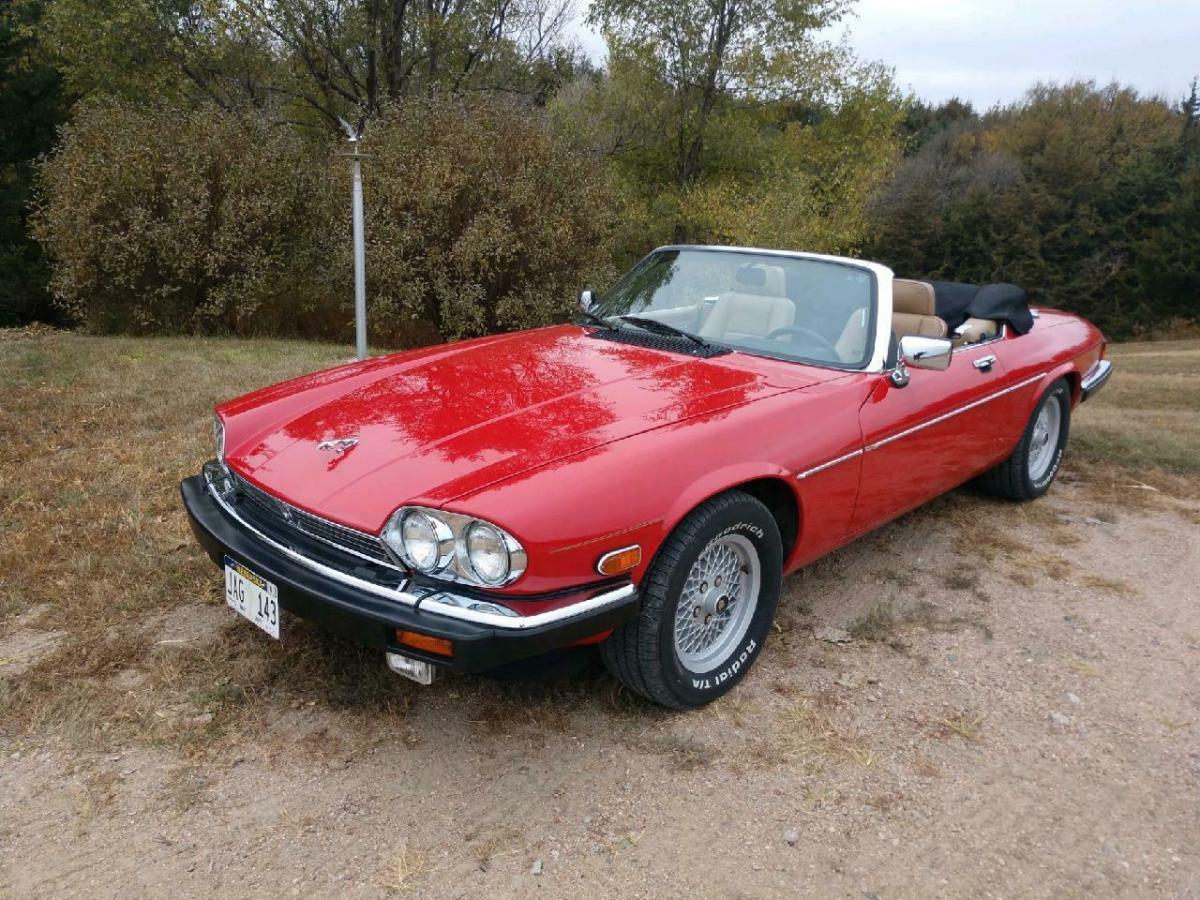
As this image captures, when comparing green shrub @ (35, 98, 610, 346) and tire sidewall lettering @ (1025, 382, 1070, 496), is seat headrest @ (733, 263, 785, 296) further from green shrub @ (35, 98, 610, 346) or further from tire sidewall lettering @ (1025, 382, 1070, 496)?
green shrub @ (35, 98, 610, 346)

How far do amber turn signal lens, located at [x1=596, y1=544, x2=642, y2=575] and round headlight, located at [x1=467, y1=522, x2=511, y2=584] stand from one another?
263mm

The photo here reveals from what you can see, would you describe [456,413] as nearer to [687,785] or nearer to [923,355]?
[687,785]

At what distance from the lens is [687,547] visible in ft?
8.43

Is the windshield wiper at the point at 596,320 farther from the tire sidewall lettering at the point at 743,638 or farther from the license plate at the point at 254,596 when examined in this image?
the license plate at the point at 254,596

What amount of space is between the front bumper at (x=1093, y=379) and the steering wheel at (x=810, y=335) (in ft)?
8.17

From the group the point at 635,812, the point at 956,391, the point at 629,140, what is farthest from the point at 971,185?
the point at 635,812

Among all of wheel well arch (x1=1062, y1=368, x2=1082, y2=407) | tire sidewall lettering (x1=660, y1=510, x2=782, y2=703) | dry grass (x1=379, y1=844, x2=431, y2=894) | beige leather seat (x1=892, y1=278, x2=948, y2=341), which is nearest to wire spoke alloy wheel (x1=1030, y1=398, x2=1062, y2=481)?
wheel well arch (x1=1062, y1=368, x2=1082, y2=407)

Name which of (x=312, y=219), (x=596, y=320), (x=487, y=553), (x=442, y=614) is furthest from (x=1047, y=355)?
(x=312, y=219)

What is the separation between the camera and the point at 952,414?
3.81 meters

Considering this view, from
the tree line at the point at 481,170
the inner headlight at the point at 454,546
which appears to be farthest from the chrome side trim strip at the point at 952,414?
the tree line at the point at 481,170

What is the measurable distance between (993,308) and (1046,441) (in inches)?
38.7

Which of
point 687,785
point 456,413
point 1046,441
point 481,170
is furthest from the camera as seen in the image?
point 481,170

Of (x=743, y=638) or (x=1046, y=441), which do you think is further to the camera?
(x=1046, y=441)

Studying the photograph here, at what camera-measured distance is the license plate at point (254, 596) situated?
263 centimetres
